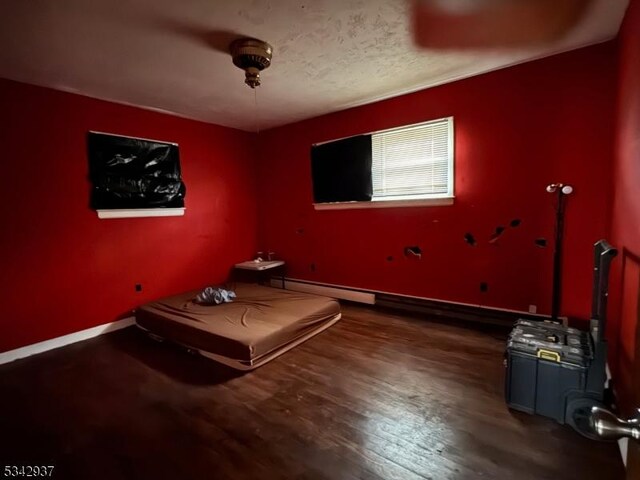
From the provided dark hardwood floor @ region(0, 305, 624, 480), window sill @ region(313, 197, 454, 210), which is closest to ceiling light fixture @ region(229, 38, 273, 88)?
window sill @ region(313, 197, 454, 210)

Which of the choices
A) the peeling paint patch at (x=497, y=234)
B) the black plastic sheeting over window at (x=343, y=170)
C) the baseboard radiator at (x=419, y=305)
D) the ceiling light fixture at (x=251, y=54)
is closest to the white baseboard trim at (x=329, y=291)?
the baseboard radiator at (x=419, y=305)

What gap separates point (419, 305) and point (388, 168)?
1693mm

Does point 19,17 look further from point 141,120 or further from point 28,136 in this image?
point 141,120

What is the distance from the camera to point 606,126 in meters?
2.46

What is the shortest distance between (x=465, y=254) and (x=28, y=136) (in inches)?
175

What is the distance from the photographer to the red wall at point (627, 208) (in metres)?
1.58

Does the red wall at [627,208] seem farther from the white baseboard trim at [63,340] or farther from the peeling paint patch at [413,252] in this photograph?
the white baseboard trim at [63,340]

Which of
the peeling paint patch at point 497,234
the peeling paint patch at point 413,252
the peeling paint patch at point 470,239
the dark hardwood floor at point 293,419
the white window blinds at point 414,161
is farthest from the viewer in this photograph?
the peeling paint patch at point 413,252

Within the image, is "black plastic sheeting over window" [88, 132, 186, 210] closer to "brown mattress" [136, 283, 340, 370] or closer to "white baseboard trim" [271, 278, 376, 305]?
"brown mattress" [136, 283, 340, 370]

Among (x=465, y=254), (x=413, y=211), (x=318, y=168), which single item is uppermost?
(x=318, y=168)

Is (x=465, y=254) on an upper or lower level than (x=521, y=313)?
upper

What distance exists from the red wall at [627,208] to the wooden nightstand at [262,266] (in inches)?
143

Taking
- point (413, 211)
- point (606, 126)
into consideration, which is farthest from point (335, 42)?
point (606, 126)

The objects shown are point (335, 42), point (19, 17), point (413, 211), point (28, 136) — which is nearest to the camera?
point (19, 17)
